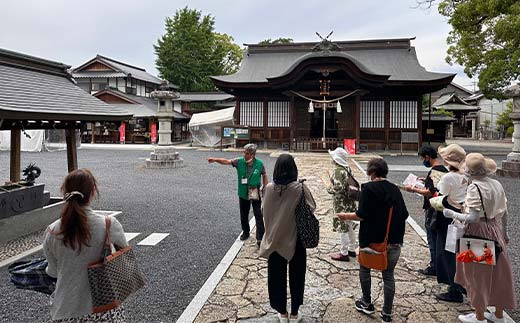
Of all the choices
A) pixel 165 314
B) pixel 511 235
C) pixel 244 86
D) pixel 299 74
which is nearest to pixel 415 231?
pixel 511 235

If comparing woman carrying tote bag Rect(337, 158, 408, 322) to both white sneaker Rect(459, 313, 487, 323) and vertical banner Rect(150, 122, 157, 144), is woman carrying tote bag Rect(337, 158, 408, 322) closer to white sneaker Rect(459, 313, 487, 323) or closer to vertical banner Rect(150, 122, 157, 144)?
white sneaker Rect(459, 313, 487, 323)

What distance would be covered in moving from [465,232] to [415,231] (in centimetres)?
295

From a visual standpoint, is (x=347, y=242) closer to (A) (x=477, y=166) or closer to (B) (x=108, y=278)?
(A) (x=477, y=166)

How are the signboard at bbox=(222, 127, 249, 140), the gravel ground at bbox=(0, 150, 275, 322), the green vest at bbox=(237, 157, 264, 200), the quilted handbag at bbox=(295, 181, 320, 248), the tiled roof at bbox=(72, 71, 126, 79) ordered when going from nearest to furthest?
1. the quilted handbag at bbox=(295, 181, 320, 248)
2. the gravel ground at bbox=(0, 150, 275, 322)
3. the green vest at bbox=(237, 157, 264, 200)
4. the signboard at bbox=(222, 127, 249, 140)
5. the tiled roof at bbox=(72, 71, 126, 79)

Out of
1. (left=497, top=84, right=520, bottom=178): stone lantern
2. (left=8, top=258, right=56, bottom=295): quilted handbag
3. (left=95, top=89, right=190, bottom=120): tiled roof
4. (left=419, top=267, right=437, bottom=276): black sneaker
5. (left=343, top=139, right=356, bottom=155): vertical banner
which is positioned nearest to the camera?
(left=8, top=258, right=56, bottom=295): quilted handbag

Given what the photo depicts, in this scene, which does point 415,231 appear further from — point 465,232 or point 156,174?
point 156,174

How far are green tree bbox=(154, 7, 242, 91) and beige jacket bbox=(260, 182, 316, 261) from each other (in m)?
35.3

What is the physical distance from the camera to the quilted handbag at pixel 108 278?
2.04 metres

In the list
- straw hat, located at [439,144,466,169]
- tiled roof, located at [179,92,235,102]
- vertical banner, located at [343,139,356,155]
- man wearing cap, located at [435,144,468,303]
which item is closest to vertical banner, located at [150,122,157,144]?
tiled roof, located at [179,92,235,102]

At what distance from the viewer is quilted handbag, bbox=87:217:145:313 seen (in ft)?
6.71

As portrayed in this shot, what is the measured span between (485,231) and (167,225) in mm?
4722

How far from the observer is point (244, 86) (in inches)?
786

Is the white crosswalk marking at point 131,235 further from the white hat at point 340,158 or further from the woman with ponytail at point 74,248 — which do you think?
the white hat at point 340,158

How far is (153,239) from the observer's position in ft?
16.7
